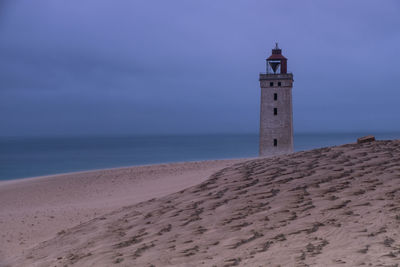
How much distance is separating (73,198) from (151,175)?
7374 mm

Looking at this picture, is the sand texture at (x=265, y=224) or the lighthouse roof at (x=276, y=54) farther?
the lighthouse roof at (x=276, y=54)

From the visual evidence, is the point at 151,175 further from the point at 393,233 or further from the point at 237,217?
the point at 393,233

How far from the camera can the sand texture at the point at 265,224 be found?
20.9 ft

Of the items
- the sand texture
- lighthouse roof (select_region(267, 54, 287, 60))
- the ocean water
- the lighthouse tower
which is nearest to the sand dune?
the sand texture

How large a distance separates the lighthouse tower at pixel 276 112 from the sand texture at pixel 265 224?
21.8 metres

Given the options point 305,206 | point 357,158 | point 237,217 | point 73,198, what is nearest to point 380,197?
point 305,206

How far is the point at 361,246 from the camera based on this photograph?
239 inches

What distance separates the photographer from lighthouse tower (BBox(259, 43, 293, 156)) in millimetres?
34781

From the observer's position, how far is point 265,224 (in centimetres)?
798

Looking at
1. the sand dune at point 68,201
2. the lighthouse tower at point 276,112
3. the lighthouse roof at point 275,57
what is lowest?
the sand dune at point 68,201

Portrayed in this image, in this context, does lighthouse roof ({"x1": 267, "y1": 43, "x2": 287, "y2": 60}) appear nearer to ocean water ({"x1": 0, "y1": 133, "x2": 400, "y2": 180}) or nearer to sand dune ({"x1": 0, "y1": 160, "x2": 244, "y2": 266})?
sand dune ({"x1": 0, "y1": 160, "x2": 244, "y2": 266})

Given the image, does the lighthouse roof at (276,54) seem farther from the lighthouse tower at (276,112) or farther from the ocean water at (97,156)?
the ocean water at (97,156)

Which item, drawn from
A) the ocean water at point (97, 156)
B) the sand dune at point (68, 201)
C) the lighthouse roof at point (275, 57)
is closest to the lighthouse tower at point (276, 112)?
the lighthouse roof at point (275, 57)

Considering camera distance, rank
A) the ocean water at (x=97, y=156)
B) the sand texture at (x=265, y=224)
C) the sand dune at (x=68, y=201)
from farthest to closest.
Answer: the ocean water at (x=97, y=156), the sand dune at (x=68, y=201), the sand texture at (x=265, y=224)
